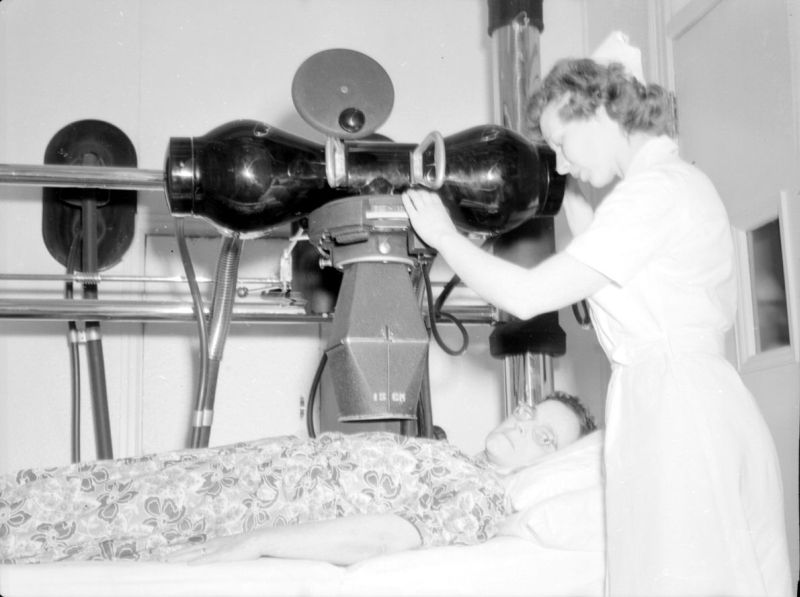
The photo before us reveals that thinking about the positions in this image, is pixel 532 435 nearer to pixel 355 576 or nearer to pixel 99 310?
pixel 355 576

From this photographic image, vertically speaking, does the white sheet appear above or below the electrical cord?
below

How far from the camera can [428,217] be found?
1272mm

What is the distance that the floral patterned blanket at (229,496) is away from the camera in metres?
1.44

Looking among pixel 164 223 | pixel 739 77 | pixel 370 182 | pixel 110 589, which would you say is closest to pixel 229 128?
pixel 370 182

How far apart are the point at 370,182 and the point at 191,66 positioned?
4.07 feet

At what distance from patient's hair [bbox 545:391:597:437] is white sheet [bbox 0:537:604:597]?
0.58 meters

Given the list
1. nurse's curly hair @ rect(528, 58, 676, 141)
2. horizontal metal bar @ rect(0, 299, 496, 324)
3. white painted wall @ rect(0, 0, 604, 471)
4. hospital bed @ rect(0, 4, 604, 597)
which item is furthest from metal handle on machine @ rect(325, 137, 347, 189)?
white painted wall @ rect(0, 0, 604, 471)

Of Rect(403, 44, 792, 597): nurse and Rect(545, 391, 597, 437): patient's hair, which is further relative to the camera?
Rect(545, 391, 597, 437): patient's hair

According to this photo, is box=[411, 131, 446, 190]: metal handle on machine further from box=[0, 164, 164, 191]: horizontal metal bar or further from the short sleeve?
box=[0, 164, 164, 191]: horizontal metal bar

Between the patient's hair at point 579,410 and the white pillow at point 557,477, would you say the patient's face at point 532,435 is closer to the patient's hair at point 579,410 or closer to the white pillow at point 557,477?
the patient's hair at point 579,410

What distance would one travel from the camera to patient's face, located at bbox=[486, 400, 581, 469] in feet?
6.11

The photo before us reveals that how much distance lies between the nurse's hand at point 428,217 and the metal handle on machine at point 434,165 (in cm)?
1

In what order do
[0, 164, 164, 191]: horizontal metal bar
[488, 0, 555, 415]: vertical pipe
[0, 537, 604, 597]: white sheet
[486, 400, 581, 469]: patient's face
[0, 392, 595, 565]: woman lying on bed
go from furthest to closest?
[488, 0, 555, 415]: vertical pipe
[486, 400, 581, 469]: patient's face
[0, 164, 164, 191]: horizontal metal bar
[0, 392, 595, 565]: woman lying on bed
[0, 537, 604, 597]: white sheet

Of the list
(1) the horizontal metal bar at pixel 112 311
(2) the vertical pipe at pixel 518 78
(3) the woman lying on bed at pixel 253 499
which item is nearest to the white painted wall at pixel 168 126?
(1) the horizontal metal bar at pixel 112 311
